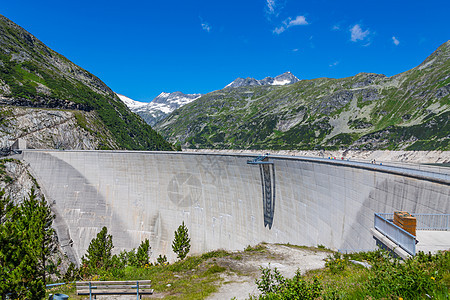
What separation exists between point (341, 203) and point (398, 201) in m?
4.84

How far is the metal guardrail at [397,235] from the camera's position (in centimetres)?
870

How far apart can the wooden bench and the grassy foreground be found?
3.09 feet

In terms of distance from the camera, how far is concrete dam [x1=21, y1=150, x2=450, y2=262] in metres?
15.6

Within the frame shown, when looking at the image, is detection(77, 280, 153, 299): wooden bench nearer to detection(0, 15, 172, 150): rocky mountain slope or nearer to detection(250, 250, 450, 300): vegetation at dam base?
detection(250, 250, 450, 300): vegetation at dam base

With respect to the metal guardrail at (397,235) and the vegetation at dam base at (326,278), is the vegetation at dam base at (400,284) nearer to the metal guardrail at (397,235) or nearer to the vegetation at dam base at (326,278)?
the vegetation at dam base at (326,278)

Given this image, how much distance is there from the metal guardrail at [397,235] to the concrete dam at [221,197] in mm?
3061

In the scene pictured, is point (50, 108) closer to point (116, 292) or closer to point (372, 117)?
point (116, 292)

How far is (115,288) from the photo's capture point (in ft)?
32.9

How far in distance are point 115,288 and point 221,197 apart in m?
22.5

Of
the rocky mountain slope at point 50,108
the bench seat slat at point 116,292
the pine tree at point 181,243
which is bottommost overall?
the pine tree at point 181,243

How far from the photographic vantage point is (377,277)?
5.84 meters

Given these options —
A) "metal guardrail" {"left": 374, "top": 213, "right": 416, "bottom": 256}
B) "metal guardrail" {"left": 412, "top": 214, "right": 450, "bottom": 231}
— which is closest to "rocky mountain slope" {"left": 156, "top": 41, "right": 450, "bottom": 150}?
"metal guardrail" {"left": 412, "top": 214, "right": 450, "bottom": 231}

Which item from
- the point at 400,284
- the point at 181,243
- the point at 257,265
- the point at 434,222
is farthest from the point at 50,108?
the point at 400,284

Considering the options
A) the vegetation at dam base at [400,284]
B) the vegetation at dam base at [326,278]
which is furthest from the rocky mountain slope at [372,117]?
the vegetation at dam base at [400,284]
